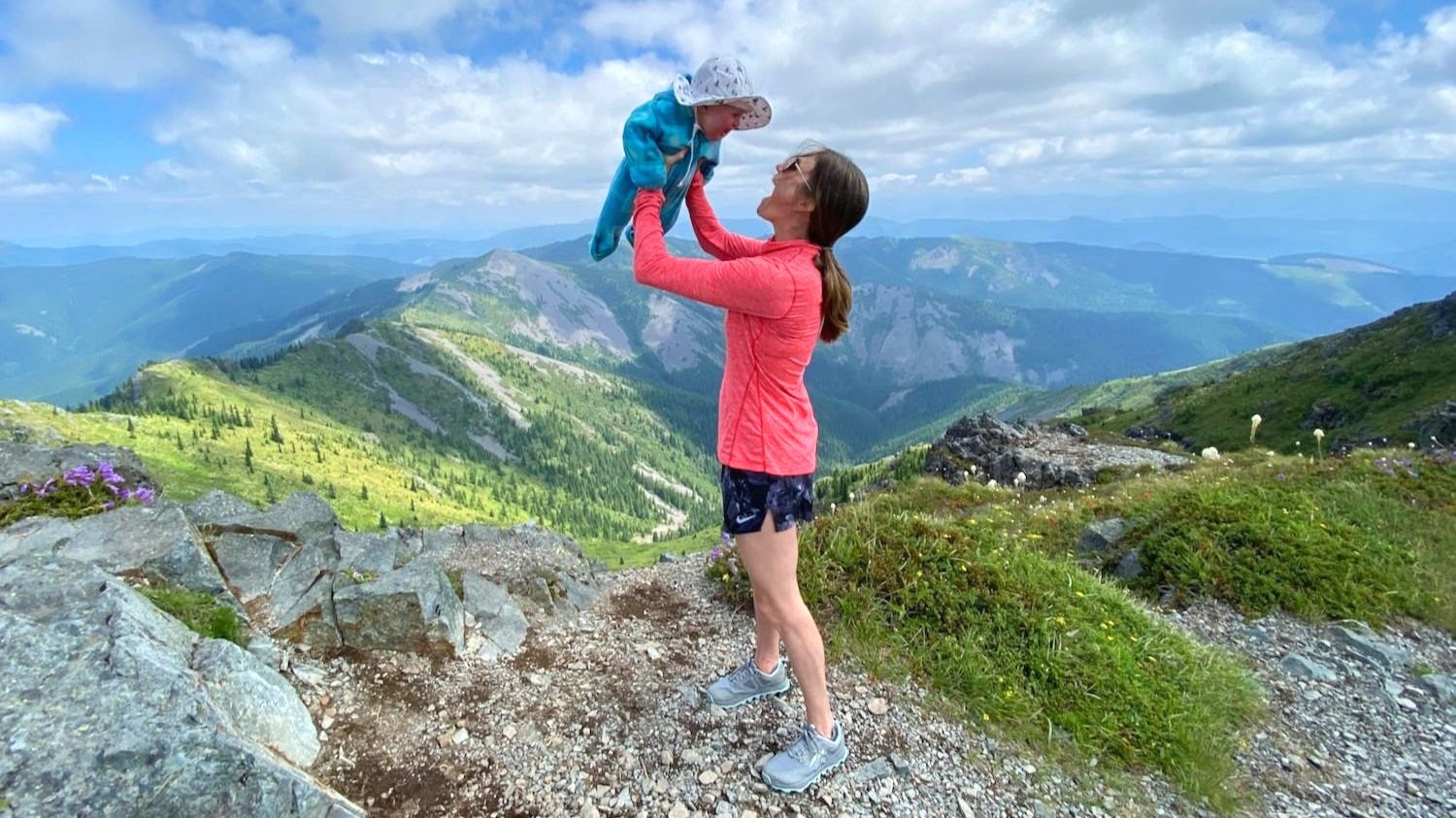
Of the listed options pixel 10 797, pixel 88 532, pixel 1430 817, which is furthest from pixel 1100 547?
pixel 88 532

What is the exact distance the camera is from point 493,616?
8.94 meters

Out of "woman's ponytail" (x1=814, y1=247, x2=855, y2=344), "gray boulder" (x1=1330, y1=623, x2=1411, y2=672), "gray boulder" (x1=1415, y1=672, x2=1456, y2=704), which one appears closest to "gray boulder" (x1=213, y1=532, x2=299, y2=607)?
"woman's ponytail" (x1=814, y1=247, x2=855, y2=344)

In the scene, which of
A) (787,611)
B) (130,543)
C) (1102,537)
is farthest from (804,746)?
(1102,537)

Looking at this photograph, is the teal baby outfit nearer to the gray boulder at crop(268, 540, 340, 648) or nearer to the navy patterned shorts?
the navy patterned shorts

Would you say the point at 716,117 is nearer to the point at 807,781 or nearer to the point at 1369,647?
the point at 807,781

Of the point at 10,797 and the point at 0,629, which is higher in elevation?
the point at 0,629

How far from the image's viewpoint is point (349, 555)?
1048 centimetres

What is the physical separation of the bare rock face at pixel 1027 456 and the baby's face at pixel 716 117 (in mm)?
22962

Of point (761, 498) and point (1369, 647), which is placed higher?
point (761, 498)

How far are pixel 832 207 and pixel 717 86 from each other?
122 cm

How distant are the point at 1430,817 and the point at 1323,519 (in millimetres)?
6412

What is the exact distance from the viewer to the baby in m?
4.97

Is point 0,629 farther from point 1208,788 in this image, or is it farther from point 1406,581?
point 1406,581

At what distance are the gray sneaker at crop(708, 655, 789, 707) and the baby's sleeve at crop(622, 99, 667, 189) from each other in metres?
5.16
